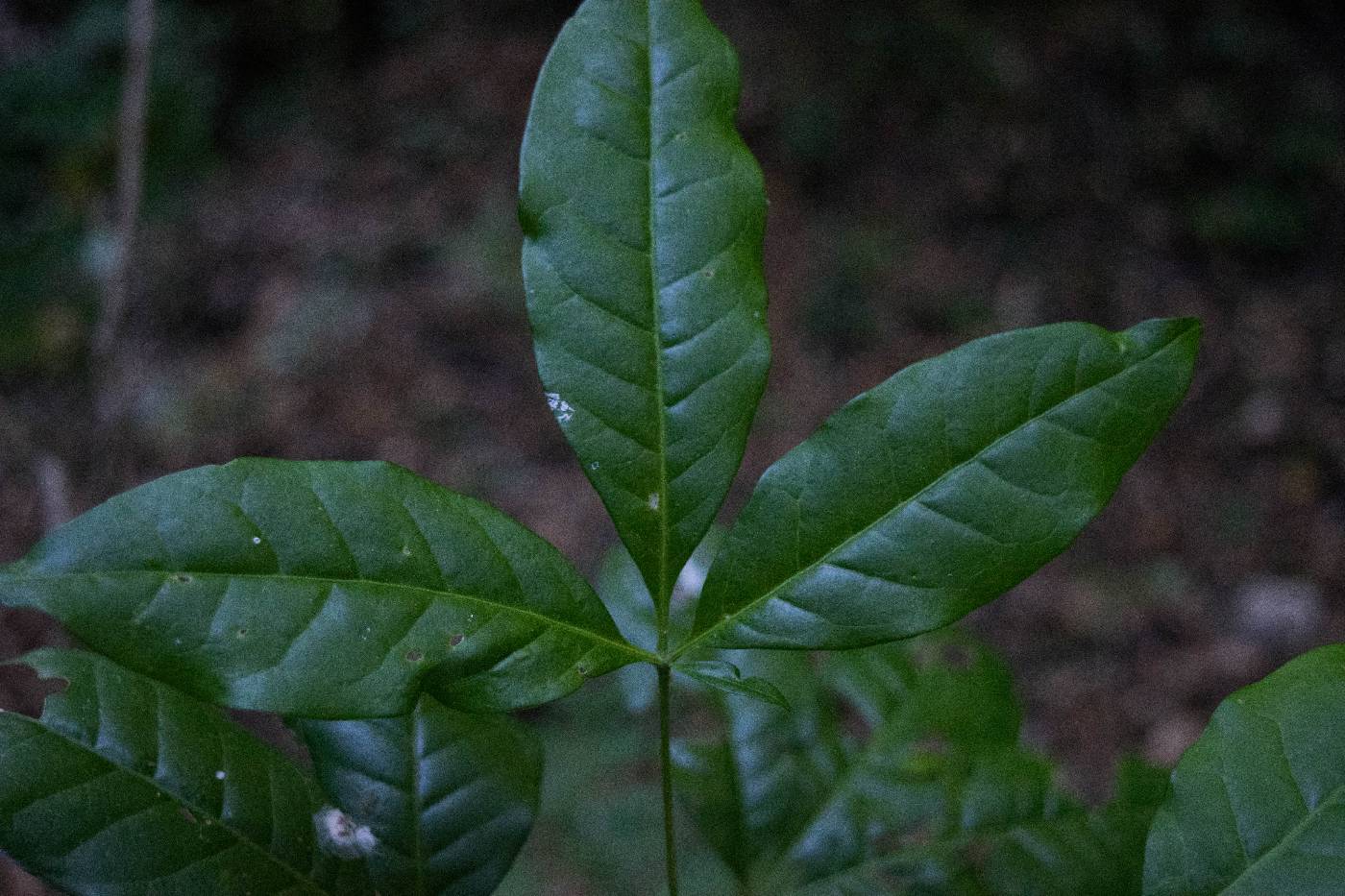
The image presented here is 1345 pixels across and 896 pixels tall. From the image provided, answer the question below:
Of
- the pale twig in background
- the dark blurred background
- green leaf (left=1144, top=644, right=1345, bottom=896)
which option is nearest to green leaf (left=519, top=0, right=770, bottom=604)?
green leaf (left=1144, top=644, right=1345, bottom=896)

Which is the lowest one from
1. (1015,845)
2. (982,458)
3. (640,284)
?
(1015,845)

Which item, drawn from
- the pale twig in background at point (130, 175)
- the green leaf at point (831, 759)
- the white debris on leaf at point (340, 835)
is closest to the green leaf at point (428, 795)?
the white debris on leaf at point (340, 835)

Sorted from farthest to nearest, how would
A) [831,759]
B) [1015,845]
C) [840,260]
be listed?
[840,260]
[831,759]
[1015,845]

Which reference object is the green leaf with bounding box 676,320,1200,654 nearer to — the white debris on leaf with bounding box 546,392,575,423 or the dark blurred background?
the white debris on leaf with bounding box 546,392,575,423

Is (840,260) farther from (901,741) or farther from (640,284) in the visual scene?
(640,284)

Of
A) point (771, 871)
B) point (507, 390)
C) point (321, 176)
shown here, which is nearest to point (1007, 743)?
point (771, 871)

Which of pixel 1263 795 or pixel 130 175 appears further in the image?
pixel 130 175

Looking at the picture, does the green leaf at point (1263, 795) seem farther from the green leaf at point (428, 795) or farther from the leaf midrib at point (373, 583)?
the green leaf at point (428, 795)

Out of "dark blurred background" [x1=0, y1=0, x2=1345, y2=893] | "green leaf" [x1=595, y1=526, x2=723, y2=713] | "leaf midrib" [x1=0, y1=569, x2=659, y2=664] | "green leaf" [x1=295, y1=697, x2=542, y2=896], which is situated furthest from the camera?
"dark blurred background" [x1=0, y1=0, x2=1345, y2=893]

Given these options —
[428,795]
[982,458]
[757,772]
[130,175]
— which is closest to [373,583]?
[428,795]
